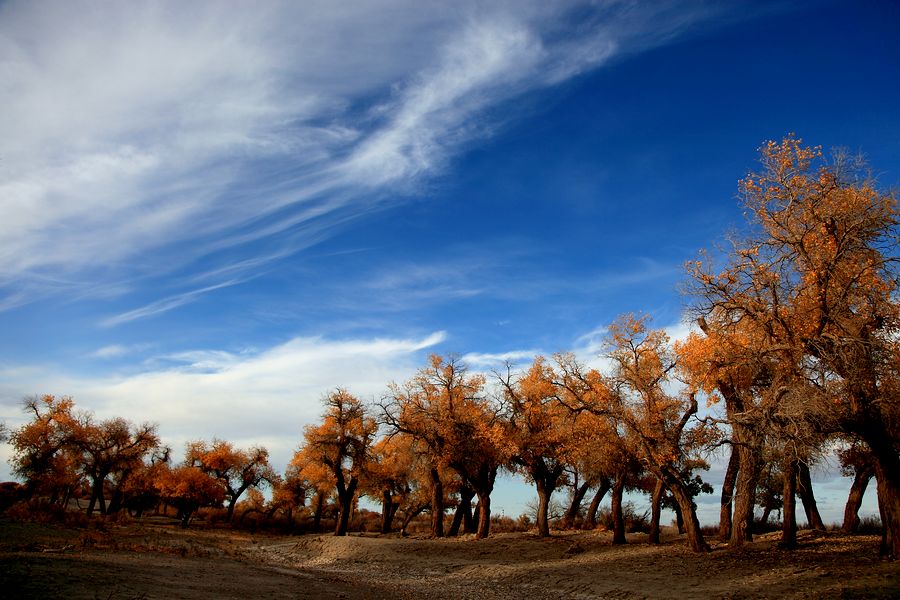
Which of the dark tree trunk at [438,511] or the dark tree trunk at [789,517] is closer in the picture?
the dark tree trunk at [789,517]

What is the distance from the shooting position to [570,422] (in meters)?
32.0

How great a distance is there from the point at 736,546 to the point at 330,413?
35.6 meters

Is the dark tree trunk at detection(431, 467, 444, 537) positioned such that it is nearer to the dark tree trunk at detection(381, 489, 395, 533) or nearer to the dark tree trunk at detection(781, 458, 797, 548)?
the dark tree trunk at detection(381, 489, 395, 533)

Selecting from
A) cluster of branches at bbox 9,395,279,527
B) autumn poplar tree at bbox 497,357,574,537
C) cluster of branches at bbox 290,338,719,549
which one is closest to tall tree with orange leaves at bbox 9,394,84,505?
cluster of branches at bbox 9,395,279,527

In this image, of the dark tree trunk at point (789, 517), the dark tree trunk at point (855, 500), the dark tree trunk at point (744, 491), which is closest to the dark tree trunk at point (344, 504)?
the dark tree trunk at point (744, 491)

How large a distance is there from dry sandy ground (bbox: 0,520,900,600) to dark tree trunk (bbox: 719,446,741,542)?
1874 mm

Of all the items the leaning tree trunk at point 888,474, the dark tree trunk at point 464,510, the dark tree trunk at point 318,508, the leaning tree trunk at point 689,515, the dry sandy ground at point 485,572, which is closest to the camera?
the dry sandy ground at point 485,572

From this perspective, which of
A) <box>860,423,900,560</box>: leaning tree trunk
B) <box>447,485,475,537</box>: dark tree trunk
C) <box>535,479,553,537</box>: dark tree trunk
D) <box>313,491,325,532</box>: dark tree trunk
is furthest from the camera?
<box>313,491,325,532</box>: dark tree trunk

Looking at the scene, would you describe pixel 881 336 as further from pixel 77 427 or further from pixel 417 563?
pixel 77 427

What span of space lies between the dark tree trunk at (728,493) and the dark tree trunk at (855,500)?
5.86m

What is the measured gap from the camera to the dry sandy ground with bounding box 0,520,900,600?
14.6 meters

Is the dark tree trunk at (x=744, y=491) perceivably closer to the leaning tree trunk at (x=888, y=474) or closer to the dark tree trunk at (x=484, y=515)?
the leaning tree trunk at (x=888, y=474)

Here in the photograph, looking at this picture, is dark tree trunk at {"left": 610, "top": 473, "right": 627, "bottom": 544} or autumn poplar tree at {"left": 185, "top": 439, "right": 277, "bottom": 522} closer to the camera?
dark tree trunk at {"left": 610, "top": 473, "right": 627, "bottom": 544}

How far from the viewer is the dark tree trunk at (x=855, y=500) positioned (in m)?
28.4
